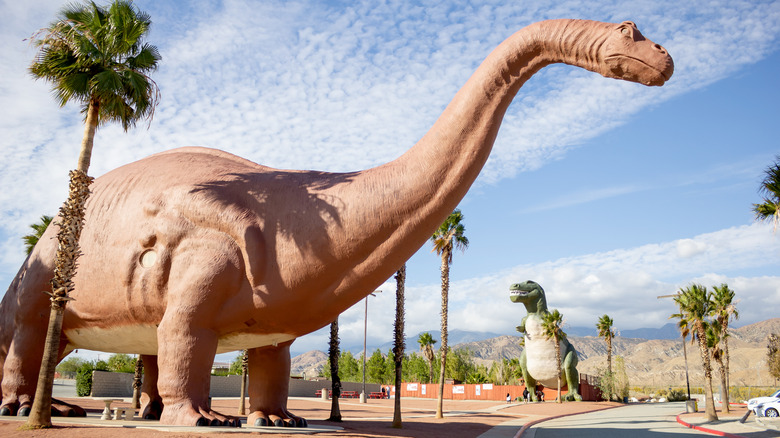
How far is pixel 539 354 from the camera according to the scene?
38.7 metres

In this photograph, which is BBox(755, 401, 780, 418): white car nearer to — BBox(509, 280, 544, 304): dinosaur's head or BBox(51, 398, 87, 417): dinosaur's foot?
BBox(509, 280, 544, 304): dinosaur's head

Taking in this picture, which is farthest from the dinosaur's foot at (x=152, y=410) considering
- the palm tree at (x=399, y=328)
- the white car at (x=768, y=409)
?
the white car at (x=768, y=409)

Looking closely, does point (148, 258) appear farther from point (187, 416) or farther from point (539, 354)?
point (539, 354)

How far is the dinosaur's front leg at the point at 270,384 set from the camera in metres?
10.6

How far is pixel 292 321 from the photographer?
29.7 feet

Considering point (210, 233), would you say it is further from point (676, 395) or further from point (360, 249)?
point (676, 395)

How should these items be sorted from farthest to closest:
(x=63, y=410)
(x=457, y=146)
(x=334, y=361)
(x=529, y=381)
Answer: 1. (x=529, y=381)
2. (x=334, y=361)
3. (x=63, y=410)
4. (x=457, y=146)

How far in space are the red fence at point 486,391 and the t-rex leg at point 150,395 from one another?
120 feet

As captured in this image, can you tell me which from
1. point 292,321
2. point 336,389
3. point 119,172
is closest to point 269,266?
point 292,321

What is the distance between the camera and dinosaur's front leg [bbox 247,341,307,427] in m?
10.6

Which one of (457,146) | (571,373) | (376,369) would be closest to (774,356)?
(571,373)

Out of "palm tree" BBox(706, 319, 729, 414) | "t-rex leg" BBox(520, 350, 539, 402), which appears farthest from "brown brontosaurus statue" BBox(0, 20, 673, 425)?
"t-rex leg" BBox(520, 350, 539, 402)

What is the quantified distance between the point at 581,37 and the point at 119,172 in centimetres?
810

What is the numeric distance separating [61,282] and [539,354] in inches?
1320
